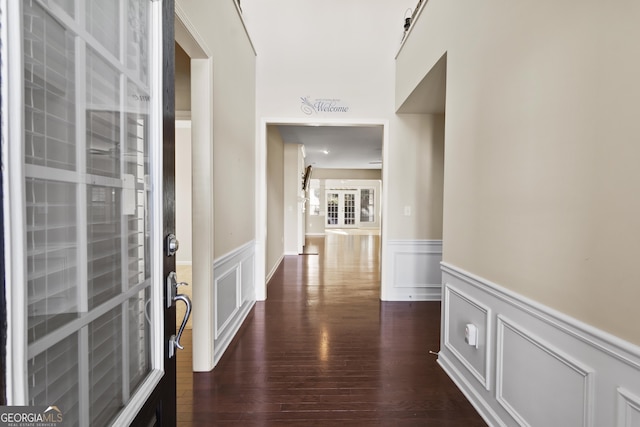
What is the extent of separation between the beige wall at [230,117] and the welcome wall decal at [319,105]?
60cm

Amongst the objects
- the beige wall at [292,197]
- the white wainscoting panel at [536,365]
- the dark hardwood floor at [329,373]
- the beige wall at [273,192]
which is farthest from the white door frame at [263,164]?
the beige wall at [292,197]

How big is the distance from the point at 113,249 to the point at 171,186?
10.2 inches

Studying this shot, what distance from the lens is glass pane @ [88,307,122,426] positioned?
73 cm

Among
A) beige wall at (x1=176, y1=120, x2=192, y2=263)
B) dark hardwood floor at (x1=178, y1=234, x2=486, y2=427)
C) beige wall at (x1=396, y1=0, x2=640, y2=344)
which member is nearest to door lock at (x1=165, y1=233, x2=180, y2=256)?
dark hardwood floor at (x1=178, y1=234, x2=486, y2=427)

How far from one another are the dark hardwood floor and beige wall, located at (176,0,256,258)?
876 millimetres

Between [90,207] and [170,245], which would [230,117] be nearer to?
[170,245]

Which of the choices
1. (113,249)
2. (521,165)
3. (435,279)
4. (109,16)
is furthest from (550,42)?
(435,279)

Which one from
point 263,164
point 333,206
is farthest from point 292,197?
point 333,206

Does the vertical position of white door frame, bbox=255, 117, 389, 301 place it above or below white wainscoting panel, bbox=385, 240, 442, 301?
above

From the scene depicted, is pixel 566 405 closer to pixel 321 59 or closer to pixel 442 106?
pixel 442 106

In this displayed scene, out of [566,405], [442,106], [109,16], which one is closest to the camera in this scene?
[109,16]

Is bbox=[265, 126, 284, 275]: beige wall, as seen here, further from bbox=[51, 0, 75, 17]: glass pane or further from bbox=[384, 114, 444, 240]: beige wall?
bbox=[51, 0, 75, 17]: glass pane

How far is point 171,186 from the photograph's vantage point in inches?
38.0

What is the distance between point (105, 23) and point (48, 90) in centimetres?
28
